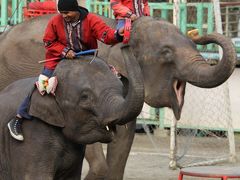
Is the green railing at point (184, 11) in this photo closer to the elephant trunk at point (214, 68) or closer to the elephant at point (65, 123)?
the elephant trunk at point (214, 68)

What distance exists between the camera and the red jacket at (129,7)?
11.0m

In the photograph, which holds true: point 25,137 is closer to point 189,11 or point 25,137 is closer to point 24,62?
point 24,62

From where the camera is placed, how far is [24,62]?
12570 millimetres

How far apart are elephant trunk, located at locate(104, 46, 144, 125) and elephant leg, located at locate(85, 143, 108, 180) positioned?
9.05 ft

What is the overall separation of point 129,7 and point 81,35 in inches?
86.6

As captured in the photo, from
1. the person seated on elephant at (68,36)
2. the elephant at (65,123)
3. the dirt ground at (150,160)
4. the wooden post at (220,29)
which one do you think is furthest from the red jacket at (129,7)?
the wooden post at (220,29)

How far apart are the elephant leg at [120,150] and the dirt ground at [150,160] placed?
1.68 m

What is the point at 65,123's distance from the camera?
8.71m

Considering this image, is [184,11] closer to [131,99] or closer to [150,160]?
[150,160]

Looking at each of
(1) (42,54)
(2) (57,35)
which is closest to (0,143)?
(2) (57,35)

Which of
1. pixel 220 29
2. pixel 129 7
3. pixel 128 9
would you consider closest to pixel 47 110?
pixel 128 9

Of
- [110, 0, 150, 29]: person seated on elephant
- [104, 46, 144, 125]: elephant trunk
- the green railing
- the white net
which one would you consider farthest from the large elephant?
the green railing

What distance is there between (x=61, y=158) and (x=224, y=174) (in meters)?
1.42

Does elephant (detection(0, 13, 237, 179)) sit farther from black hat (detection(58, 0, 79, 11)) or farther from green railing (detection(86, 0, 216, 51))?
green railing (detection(86, 0, 216, 51))
